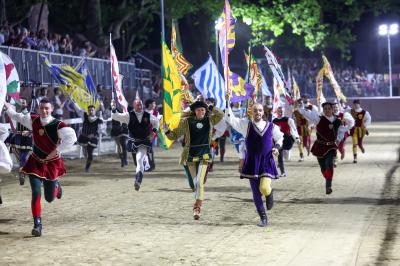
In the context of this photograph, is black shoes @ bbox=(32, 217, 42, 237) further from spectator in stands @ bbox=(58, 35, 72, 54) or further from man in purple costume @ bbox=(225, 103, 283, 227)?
spectator in stands @ bbox=(58, 35, 72, 54)

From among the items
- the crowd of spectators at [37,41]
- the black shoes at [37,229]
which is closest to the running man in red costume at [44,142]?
the black shoes at [37,229]

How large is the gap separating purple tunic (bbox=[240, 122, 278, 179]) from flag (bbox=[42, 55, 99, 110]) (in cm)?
1016

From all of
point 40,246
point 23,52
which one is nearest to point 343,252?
point 40,246

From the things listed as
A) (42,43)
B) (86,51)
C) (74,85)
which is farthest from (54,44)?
(74,85)

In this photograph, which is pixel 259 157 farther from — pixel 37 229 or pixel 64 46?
pixel 64 46

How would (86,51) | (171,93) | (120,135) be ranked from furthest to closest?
(86,51) < (120,135) < (171,93)

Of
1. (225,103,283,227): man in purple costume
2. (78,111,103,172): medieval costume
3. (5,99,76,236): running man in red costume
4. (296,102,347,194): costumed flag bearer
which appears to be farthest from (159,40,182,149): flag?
(78,111,103,172): medieval costume

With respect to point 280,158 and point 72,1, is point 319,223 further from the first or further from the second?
point 72,1

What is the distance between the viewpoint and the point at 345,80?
1884 inches

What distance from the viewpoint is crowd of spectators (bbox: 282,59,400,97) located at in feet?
150

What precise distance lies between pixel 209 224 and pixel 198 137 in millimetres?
1716

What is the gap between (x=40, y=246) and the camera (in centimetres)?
984

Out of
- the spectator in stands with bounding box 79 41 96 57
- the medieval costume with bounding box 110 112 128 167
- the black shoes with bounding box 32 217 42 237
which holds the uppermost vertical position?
the spectator in stands with bounding box 79 41 96 57

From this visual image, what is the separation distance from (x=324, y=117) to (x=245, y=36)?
41541 millimetres
